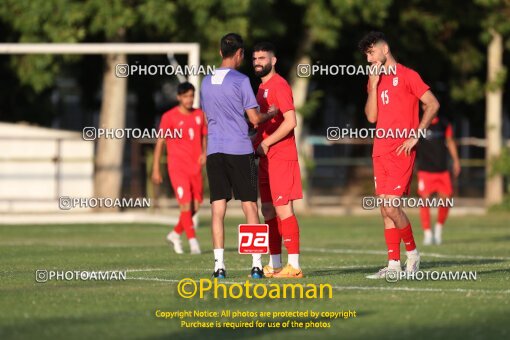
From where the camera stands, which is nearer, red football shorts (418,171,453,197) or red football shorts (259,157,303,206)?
red football shorts (259,157,303,206)

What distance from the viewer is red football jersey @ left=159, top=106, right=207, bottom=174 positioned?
20.0 meters

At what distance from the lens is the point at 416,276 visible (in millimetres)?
14656

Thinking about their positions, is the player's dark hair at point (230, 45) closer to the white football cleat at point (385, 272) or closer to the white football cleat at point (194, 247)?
the white football cleat at point (385, 272)

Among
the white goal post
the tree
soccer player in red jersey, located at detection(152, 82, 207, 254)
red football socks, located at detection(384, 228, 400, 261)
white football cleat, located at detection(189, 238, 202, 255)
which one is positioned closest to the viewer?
red football socks, located at detection(384, 228, 400, 261)

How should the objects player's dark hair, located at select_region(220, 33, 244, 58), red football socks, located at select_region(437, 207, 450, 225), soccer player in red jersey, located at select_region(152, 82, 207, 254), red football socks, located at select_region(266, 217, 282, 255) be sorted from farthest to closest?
red football socks, located at select_region(437, 207, 450, 225)
soccer player in red jersey, located at select_region(152, 82, 207, 254)
red football socks, located at select_region(266, 217, 282, 255)
player's dark hair, located at select_region(220, 33, 244, 58)

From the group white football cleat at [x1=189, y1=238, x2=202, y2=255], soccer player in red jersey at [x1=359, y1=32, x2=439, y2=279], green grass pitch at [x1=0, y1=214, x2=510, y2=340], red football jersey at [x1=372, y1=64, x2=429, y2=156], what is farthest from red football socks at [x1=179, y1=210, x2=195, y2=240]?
red football jersey at [x1=372, y1=64, x2=429, y2=156]

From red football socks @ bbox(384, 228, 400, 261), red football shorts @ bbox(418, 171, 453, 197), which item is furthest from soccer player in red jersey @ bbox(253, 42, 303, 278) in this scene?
red football shorts @ bbox(418, 171, 453, 197)

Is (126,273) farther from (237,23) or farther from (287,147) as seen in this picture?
(237,23)

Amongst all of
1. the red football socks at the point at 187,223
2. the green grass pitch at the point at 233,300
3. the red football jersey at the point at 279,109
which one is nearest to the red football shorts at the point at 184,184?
the red football socks at the point at 187,223

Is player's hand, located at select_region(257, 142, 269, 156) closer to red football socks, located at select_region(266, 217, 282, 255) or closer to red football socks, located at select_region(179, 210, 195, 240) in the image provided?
red football socks, located at select_region(266, 217, 282, 255)

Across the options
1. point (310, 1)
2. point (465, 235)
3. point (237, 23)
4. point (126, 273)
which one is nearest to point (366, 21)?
point (310, 1)

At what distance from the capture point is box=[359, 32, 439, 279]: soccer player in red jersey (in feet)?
47.7

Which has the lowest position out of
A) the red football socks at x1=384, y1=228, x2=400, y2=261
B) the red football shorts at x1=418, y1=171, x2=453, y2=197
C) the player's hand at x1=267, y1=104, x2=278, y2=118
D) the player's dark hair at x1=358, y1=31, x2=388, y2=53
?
the red football socks at x1=384, y1=228, x2=400, y2=261

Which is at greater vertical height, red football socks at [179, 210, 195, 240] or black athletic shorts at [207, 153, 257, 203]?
black athletic shorts at [207, 153, 257, 203]
